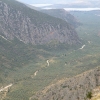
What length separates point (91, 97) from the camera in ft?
295

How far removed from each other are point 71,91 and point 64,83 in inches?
720

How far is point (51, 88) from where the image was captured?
16712 centimetres

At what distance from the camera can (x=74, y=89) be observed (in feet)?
483

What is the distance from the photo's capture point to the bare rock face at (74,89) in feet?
456

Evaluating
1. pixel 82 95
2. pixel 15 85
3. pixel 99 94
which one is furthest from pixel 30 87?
pixel 99 94

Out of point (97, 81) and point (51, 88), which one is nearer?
point (97, 81)

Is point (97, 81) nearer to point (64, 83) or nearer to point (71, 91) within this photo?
point (71, 91)

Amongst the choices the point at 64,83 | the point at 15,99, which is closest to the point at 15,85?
the point at 15,99

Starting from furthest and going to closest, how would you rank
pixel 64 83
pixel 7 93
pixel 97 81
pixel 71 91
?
pixel 7 93
pixel 64 83
pixel 71 91
pixel 97 81

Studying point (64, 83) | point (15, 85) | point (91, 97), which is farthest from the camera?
point (15, 85)

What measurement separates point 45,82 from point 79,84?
50.6 meters

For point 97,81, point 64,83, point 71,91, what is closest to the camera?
point 97,81

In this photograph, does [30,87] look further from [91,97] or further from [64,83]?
[91,97]

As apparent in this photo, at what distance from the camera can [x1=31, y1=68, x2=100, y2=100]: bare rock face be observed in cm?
13888
